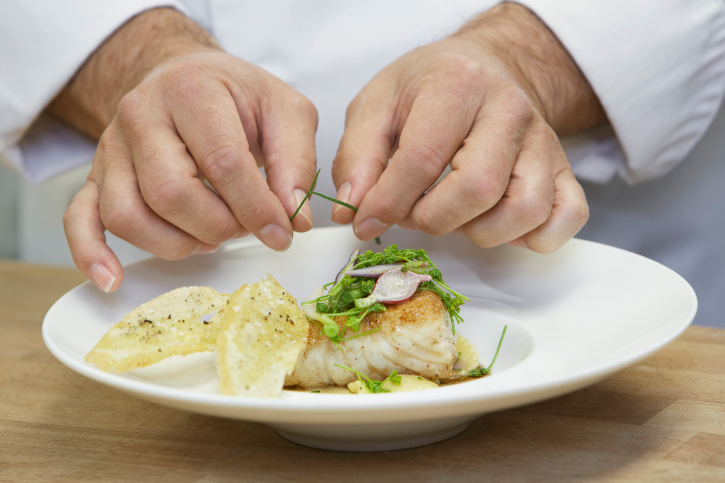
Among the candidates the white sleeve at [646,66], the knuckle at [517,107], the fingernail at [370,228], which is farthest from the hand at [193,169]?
the white sleeve at [646,66]

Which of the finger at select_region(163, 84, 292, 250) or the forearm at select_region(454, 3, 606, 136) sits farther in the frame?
the forearm at select_region(454, 3, 606, 136)

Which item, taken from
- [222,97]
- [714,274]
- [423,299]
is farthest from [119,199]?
[714,274]

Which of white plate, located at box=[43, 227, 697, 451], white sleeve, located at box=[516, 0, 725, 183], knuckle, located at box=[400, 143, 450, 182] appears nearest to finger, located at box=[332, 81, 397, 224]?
knuckle, located at box=[400, 143, 450, 182]

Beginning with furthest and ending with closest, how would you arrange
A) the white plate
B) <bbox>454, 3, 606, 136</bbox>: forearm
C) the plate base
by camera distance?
<bbox>454, 3, 606, 136</bbox>: forearm < the plate base < the white plate

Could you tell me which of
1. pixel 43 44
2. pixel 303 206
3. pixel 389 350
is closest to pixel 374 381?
pixel 389 350

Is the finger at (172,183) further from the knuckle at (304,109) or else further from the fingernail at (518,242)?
the fingernail at (518,242)

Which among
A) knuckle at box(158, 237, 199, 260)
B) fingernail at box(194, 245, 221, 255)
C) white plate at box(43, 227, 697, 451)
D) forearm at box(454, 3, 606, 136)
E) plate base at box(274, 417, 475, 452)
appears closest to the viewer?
white plate at box(43, 227, 697, 451)

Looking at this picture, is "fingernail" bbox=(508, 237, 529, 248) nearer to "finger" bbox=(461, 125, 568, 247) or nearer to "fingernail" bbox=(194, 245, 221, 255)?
"finger" bbox=(461, 125, 568, 247)

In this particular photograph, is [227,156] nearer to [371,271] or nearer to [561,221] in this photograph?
[371,271]
